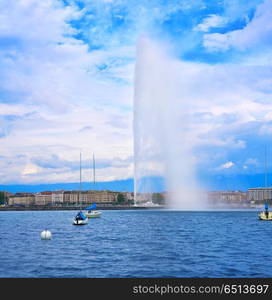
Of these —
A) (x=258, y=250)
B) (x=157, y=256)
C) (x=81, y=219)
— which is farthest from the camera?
(x=81, y=219)

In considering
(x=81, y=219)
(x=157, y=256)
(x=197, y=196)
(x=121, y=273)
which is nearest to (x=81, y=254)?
(x=157, y=256)

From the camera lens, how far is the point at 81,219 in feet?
182

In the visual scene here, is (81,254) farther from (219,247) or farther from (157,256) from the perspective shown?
(219,247)

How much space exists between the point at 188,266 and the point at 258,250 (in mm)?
8282

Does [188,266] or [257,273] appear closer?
[257,273]

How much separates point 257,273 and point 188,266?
11.5 feet
